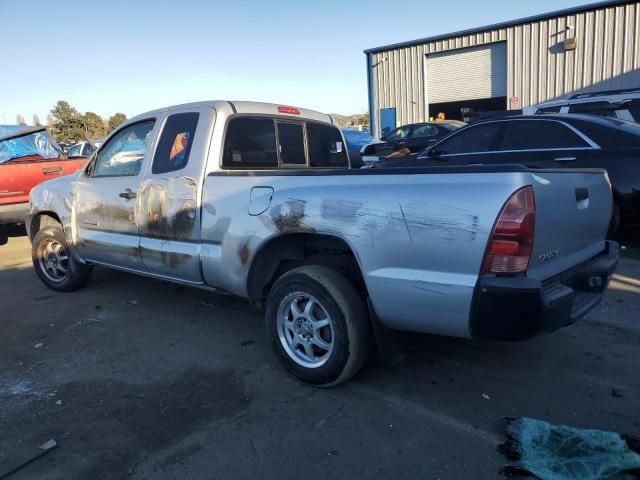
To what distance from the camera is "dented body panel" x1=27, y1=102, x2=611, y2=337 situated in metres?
2.50

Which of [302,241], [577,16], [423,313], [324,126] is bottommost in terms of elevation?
[423,313]

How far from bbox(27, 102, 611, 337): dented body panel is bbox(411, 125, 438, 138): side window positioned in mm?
11615

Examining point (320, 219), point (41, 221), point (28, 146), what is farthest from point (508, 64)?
point (320, 219)

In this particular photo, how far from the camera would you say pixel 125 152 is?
15.5ft

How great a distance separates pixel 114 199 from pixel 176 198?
3.16ft

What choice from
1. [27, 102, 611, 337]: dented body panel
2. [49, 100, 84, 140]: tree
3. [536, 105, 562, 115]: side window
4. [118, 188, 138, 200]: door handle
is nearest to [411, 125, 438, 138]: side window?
[536, 105, 562, 115]: side window

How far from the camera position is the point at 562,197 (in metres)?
2.69

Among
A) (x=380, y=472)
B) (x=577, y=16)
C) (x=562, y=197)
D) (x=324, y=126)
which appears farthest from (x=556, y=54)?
(x=380, y=472)

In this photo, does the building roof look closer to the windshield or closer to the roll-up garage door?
the roll-up garage door

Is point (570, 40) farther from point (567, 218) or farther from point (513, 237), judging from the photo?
point (513, 237)

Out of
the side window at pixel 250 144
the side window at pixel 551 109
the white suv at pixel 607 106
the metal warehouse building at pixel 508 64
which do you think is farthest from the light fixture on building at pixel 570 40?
the side window at pixel 250 144

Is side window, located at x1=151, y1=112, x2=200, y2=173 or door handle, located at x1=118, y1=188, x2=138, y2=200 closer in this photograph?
side window, located at x1=151, y1=112, x2=200, y2=173

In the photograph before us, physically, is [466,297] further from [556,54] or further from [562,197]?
[556,54]

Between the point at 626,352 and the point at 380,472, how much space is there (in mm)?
2231
